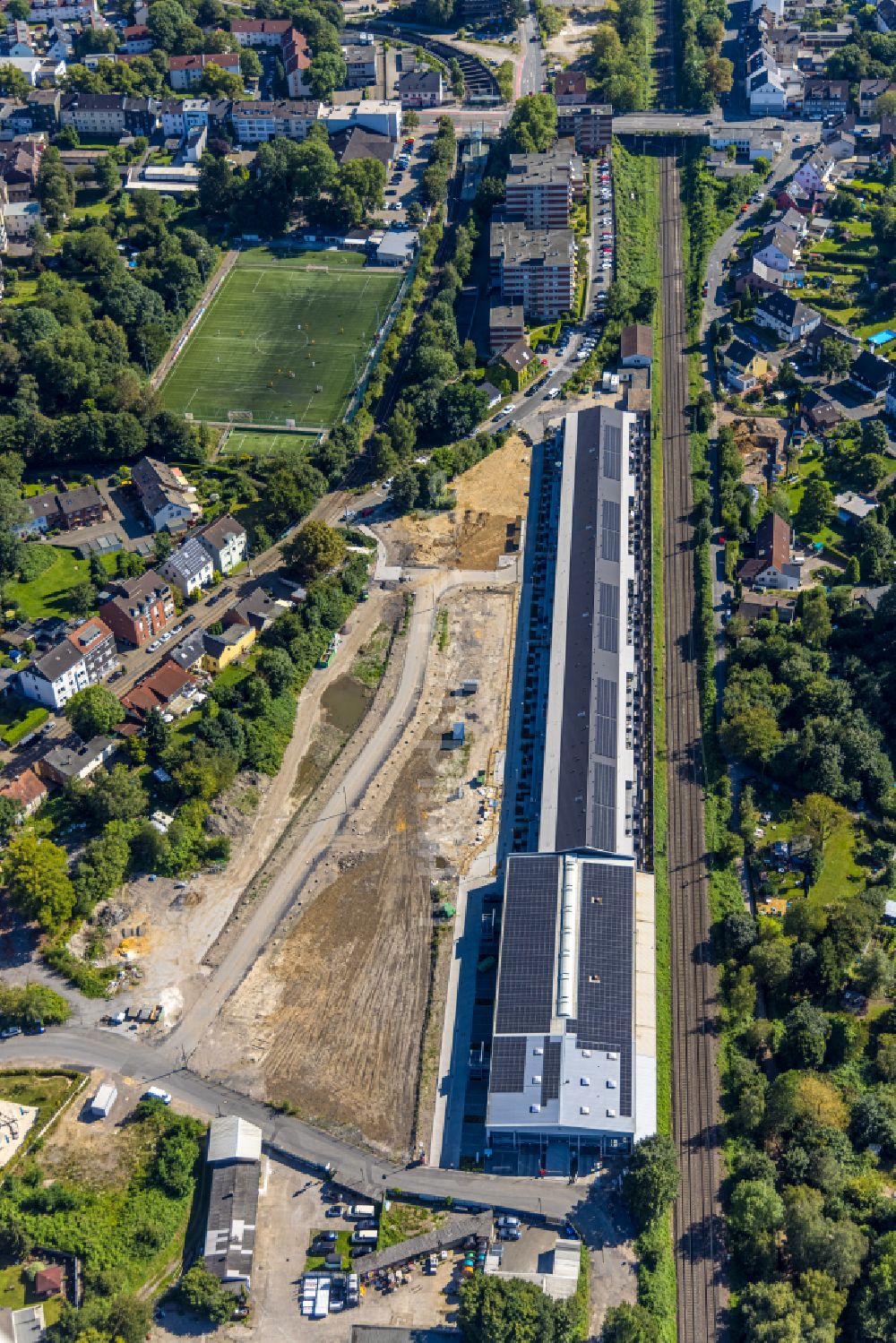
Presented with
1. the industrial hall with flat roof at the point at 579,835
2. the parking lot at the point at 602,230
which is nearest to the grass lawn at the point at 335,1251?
the industrial hall with flat roof at the point at 579,835

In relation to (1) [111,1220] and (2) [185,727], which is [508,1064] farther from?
(2) [185,727]

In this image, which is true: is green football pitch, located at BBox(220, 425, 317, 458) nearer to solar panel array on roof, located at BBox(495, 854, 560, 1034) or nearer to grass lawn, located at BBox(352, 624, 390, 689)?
grass lawn, located at BBox(352, 624, 390, 689)

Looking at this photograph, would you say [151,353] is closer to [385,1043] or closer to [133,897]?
[133,897]

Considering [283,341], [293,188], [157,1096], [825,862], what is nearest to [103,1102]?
[157,1096]

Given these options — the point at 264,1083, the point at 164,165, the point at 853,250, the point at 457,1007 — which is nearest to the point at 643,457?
the point at 853,250

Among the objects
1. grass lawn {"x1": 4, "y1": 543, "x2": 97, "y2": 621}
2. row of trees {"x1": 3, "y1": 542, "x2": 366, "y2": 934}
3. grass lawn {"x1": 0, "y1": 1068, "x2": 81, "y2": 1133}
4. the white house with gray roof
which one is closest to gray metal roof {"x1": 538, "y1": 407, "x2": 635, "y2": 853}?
row of trees {"x1": 3, "y1": 542, "x2": 366, "y2": 934}
